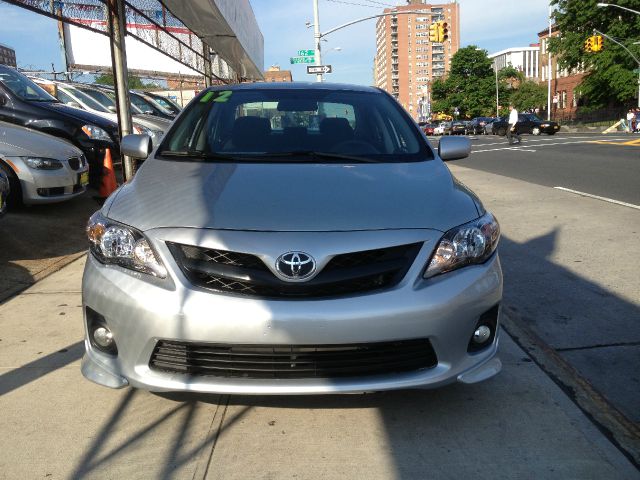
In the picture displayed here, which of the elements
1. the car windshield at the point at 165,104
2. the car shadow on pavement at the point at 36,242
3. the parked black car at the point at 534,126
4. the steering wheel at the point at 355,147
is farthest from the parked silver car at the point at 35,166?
the parked black car at the point at 534,126

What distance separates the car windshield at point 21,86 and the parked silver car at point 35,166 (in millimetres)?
2102

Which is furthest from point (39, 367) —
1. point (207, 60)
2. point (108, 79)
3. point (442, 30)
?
point (108, 79)

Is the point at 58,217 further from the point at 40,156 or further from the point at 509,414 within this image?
the point at 509,414

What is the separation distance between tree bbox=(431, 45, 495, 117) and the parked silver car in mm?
86887

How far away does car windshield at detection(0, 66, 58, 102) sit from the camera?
8.77 metres

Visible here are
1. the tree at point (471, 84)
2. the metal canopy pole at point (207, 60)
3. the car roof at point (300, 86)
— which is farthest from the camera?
the tree at point (471, 84)

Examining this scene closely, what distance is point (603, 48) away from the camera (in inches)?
1817

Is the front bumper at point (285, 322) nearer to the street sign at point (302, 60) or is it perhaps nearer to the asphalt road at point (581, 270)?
the asphalt road at point (581, 270)

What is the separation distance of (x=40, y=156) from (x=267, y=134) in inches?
160

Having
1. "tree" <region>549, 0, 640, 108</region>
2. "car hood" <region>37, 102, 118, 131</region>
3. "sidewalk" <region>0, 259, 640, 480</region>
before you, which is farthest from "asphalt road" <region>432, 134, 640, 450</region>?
"tree" <region>549, 0, 640, 108</region>

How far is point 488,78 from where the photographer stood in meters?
88.5

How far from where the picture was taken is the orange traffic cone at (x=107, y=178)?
328 inches

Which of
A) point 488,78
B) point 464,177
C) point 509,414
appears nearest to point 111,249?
point 509,414

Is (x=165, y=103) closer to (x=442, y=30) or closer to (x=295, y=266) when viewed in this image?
(x=442, y=30)
